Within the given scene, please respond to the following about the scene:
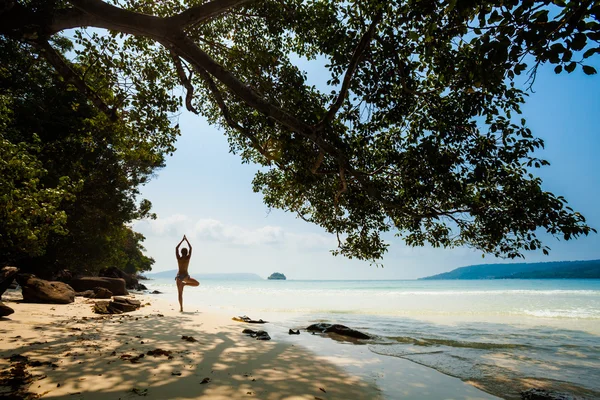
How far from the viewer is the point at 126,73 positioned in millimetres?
9773

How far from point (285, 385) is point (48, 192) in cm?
708

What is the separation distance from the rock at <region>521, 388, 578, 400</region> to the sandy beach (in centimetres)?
76

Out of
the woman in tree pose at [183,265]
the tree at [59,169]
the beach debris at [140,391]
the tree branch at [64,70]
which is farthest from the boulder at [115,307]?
the beach debris at [140,391]

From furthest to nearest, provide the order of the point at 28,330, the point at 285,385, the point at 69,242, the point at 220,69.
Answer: the point at 69,242
the point at 220,69
the point at 28,330
the point at 285,385

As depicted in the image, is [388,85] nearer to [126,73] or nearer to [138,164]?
[126,73]

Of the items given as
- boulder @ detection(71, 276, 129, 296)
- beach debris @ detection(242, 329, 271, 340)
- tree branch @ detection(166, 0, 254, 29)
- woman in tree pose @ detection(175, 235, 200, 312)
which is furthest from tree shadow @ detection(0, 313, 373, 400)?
boulder @ detection(71, 276, 129, 296)

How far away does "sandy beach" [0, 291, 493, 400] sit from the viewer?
3.64 meters

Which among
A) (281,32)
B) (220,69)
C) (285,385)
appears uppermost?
(281,32)

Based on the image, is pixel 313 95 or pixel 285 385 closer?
pixel 285 385

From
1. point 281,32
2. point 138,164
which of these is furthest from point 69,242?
point 281,32

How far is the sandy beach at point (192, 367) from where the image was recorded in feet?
11.9

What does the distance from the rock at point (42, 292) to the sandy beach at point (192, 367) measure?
439 cm

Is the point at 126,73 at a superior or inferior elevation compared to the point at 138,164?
inferior

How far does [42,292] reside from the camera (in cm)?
1139
